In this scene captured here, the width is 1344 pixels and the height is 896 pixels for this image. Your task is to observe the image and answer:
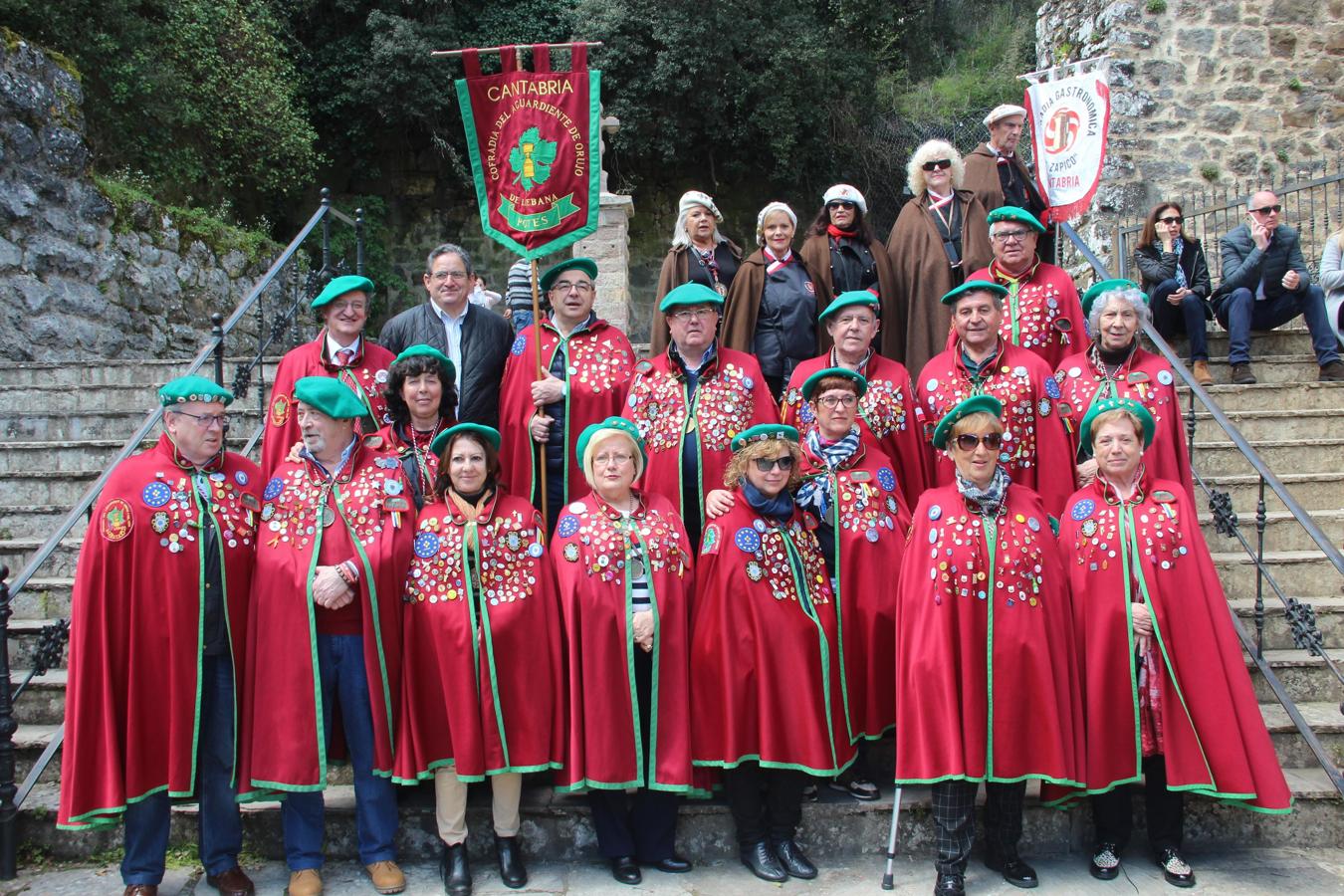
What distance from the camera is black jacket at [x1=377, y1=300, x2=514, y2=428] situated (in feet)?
16.5

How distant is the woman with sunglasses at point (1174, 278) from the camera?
7.02 metres

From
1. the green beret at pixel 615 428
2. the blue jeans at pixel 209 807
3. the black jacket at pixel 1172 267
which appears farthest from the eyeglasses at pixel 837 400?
the black jacket at pixel 1172 267

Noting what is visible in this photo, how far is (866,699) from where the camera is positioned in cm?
411

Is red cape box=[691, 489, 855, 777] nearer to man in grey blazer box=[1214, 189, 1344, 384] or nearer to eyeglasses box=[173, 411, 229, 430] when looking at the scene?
eyeglasses box=[173, 411, 229, 430]

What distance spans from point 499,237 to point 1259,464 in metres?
3.60

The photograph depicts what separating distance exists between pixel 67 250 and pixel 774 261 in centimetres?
633

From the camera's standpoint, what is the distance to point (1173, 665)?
12.4 feet

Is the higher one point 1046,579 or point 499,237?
point 499,237

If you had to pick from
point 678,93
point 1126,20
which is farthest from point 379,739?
point 678,93

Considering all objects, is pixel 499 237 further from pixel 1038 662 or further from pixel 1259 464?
pixel 1259 464

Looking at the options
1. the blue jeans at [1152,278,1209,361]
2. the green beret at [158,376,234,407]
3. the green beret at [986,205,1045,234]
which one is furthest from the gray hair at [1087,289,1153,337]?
the green beret at [158,376,234,407]

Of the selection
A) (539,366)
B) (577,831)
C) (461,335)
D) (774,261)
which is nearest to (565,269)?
(539,366)

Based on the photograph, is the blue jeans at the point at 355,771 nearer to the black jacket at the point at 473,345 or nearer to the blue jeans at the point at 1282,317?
the black jacket at the point at 473,345

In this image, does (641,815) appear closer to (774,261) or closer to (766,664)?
(766,664)
